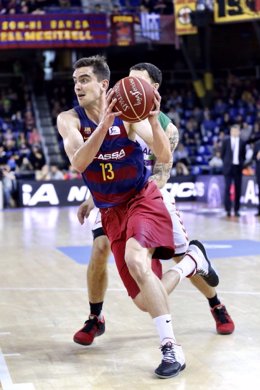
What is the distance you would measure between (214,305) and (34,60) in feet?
67.5

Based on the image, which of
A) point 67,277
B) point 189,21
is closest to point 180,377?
point 67,277

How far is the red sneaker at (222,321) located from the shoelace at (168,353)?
1.02 metres

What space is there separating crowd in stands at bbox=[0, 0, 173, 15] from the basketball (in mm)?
18922

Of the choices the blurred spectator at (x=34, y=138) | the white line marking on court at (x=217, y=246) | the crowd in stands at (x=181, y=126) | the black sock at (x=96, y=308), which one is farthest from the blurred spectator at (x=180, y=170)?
the black sock at (x=96, y=308)

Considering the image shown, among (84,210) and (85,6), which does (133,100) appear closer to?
(84,210)

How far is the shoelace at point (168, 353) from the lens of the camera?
4728 mm

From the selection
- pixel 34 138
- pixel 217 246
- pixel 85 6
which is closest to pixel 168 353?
pixel 217 246

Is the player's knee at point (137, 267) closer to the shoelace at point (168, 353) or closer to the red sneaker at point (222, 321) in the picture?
the shoelace at point (168, 353)

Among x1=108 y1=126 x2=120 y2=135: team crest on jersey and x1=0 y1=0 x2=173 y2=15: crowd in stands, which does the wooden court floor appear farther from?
x1=0 y1=0 x2=173 y2=15: crowd in stands

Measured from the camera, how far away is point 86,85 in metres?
5.19

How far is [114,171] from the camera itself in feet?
16.7

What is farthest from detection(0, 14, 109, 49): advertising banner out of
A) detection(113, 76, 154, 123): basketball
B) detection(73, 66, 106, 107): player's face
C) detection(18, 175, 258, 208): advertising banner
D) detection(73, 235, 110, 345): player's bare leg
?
detection(113, 76, 154, 123): basketball

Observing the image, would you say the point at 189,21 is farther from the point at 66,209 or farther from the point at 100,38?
the point at 66,209

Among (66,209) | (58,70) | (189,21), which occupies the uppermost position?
(189,21)
